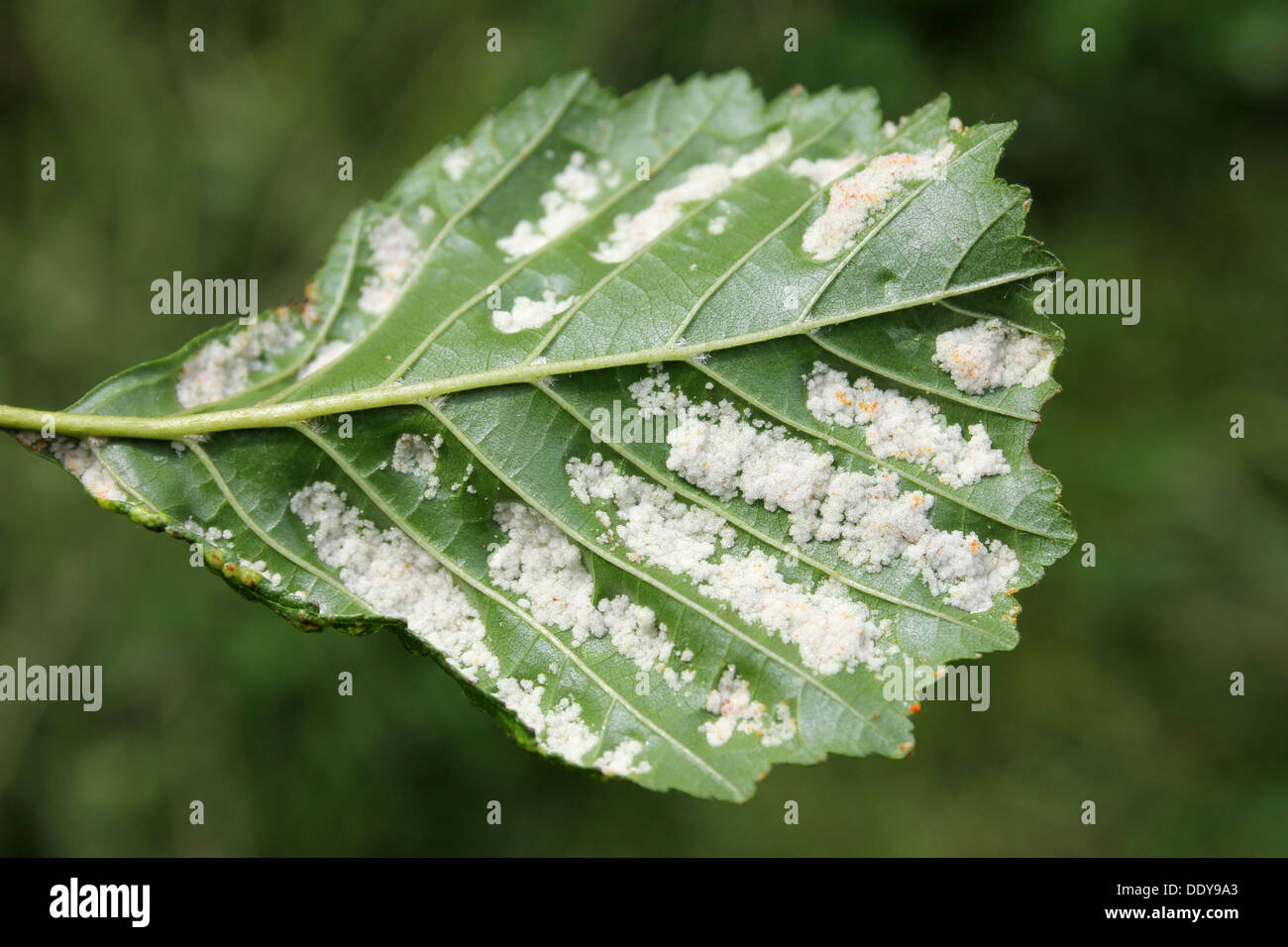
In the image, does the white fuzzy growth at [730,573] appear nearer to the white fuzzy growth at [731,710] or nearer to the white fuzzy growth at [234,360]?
the white fuzzy growth at [731,710]

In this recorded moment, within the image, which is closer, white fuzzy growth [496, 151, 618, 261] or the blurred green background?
white fuzzy growth [496, 151, 618, 261]

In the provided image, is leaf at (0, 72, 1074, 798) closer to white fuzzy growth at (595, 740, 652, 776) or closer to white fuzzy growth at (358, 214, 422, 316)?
white fuzzy growth at (595, 740, 652, 776)

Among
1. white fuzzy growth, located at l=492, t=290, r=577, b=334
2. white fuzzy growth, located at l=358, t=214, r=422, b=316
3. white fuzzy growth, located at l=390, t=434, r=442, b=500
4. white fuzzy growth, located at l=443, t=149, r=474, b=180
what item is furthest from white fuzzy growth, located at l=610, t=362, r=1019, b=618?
white fuzzy growth, located at l=443, t=149, r=474, b=180

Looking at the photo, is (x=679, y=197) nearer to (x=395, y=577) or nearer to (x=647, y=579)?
(x=647, y=579)

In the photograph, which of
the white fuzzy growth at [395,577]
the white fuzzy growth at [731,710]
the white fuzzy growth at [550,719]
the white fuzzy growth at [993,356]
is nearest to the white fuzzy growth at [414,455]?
the white fuzzy growth at [395,577]

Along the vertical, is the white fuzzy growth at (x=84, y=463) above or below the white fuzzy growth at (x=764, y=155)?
below

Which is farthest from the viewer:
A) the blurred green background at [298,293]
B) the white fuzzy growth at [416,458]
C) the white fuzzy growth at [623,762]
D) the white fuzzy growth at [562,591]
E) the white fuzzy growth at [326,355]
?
the blurred green background at [298,293]
